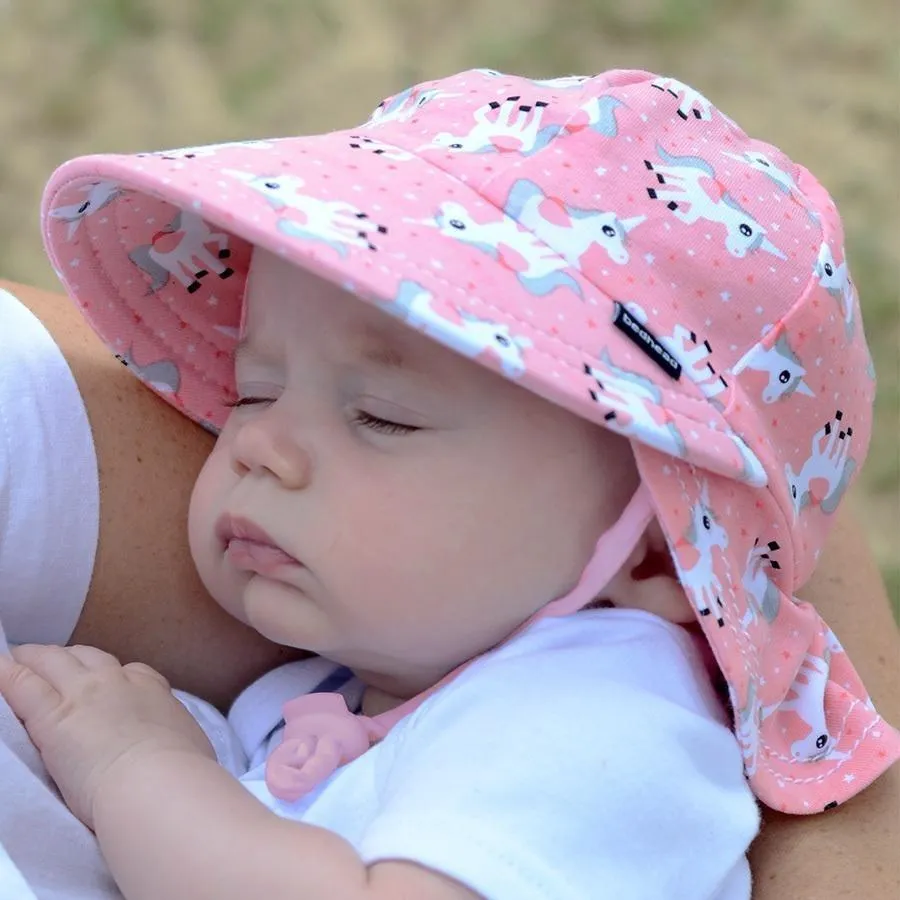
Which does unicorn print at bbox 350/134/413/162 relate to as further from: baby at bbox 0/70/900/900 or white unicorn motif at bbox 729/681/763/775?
white unicorn motif at bbox 729/681/763/775

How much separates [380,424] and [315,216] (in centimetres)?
16

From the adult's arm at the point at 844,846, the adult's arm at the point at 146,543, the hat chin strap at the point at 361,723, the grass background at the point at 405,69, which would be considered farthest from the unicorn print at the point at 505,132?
the grass background at the point at 405,69

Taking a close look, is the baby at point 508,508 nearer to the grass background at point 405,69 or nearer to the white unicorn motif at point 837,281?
the white unicorn motif at point 837,281

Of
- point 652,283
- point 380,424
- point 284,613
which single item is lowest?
point 284,613

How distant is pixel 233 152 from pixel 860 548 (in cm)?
70

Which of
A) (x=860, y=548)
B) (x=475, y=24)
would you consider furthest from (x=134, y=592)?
(x=475, y=24)

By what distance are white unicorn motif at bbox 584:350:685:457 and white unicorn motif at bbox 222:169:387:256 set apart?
147 millimetres

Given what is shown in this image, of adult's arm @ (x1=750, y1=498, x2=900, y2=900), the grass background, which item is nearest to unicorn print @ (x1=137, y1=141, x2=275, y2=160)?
adult's arm @ (x1=750, y1=498, x2=900, y2=900)

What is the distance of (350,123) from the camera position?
1768 mm

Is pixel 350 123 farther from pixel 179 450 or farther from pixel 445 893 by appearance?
pixel 445 893

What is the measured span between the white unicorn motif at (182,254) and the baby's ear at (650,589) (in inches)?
15.9

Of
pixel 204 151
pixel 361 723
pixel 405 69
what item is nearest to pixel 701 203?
pixel 204 151

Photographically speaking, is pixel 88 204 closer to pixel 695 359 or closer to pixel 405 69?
pixel 695 359

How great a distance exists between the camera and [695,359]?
2.48 feet
